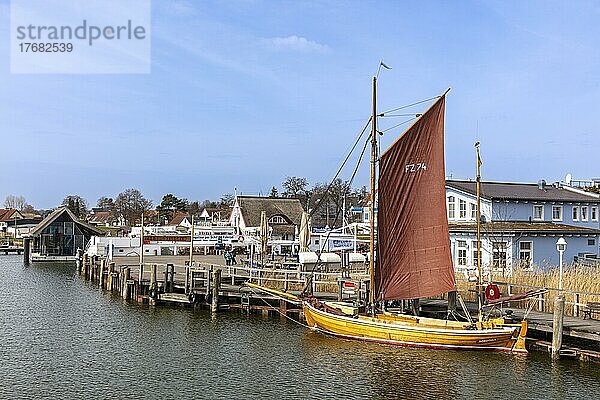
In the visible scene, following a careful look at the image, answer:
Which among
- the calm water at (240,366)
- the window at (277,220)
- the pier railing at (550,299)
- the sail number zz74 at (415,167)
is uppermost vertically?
the sail number zz74 at (415,167)

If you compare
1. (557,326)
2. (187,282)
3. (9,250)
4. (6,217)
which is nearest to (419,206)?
(557,326)

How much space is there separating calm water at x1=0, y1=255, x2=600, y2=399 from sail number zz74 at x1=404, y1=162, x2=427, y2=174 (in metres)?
5.95

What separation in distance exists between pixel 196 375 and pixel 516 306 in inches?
511

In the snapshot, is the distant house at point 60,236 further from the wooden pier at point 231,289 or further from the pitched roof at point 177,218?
the pitched roof at point 177,218

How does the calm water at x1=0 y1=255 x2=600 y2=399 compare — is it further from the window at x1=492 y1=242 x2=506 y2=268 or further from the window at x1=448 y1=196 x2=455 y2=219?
the window at x1=448 y1=196 x2=455 y2=219

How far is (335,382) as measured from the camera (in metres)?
19.8

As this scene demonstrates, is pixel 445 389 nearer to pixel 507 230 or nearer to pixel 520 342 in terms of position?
pixel 520 342

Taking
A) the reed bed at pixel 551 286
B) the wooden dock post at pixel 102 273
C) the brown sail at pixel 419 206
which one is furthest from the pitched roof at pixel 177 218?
the brown sail at pixel 419 206

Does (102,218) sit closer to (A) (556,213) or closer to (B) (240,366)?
(A) (556,213)

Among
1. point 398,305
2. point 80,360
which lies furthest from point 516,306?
point 80,360

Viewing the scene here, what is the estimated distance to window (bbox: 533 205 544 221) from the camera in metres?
39.6

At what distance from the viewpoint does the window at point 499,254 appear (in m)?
35.4

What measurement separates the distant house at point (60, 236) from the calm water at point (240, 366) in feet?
136

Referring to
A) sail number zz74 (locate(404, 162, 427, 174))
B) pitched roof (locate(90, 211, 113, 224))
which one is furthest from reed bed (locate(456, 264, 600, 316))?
pitched roof (locate(90, 211, 113, 224))
